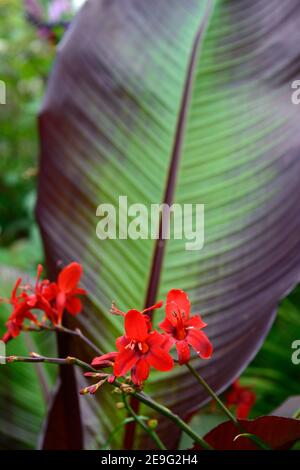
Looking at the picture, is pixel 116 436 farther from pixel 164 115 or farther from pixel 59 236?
pixel 164 115

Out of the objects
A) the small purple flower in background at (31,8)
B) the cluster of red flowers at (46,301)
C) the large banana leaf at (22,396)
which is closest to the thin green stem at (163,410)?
the cluster of red flowers at (46,301)

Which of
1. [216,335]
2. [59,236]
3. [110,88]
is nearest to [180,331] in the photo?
[216,335]

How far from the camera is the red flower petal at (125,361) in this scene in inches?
16.8

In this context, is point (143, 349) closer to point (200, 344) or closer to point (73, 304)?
point (200, 344)

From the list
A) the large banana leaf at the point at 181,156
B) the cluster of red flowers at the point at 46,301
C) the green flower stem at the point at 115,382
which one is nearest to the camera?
the green flower stem at the point at 115,382

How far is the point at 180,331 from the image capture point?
456 millimetres

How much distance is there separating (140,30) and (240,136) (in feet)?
0.78

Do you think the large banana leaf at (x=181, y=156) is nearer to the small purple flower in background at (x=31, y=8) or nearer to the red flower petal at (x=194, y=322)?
the red flower petal at (x=194, y=322)

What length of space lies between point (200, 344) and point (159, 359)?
3 centimetres

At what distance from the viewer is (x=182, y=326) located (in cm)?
46

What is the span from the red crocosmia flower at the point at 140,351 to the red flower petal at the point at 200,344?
0.07 feet

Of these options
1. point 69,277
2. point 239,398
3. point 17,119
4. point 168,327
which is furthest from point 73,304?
point 17,119

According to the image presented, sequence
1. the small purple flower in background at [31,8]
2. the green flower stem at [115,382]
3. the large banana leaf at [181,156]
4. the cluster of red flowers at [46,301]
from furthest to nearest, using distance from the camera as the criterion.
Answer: the small purple flower in background at [31,8]
the large banana leaf at [181,156]
the cluster of red flowers at [46,301]
the green flower stem at [115,382]

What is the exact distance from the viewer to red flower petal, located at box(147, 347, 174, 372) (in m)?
0.43
